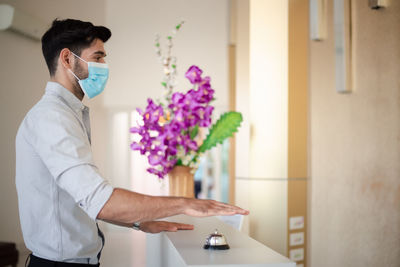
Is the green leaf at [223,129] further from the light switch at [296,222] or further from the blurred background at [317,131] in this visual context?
the light switch at [296,222]

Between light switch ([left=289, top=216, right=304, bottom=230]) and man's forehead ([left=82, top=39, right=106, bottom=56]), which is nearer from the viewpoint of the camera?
man's forehead ([left=82, top=39, right=106, bottom=56])

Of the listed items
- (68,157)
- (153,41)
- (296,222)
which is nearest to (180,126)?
(68,157)

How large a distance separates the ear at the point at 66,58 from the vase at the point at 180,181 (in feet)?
3.34

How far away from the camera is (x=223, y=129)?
2.67 metres

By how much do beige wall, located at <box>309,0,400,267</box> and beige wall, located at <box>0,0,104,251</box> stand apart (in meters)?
4.31

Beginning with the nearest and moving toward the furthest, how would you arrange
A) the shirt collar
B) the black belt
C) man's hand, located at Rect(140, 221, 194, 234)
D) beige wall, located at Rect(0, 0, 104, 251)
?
the black belt < the shirt collar < man's hand, located at Rect(140, 221, 194, 234) < beige wall, located at Rect(0, 0, 104, 251)

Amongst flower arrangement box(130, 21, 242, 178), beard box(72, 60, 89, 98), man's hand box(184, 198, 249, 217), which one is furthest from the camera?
flower arrangement box(130, 21, 242, 178)

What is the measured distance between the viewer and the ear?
180 cm

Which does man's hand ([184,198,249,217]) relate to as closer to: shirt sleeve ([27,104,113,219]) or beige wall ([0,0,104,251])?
shirt sleeve ([27,104,113,219])

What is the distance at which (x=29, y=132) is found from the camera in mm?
1552

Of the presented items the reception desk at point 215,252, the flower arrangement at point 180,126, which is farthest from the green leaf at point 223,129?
the reception desk at point 215,252

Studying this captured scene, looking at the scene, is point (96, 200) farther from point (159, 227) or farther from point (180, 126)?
point (180, 126)

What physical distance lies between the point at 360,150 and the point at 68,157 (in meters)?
2.30

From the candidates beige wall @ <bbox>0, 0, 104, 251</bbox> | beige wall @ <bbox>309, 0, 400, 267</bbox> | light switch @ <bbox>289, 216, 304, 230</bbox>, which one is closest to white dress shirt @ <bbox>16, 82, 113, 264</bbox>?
beige wall @ <bbox>309, 0, 400, 267</bbox>
